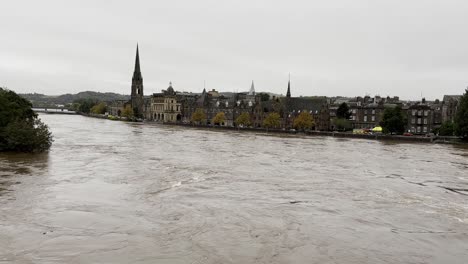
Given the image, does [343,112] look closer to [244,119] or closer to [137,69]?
[244,119]

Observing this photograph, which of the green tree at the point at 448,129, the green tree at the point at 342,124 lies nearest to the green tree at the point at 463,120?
the green tree at the point at 448,129

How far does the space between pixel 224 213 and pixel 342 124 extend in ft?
265

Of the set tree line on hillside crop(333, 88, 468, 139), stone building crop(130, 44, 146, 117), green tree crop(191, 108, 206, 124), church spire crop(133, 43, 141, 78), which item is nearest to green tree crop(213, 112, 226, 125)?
green tree crop(191, 108, 206, 124)

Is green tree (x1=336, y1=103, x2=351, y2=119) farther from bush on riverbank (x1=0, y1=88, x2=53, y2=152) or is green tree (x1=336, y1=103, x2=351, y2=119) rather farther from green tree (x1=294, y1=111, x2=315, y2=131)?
bush on riverbank (x1=0, y1=88, x2=53, y2=152)

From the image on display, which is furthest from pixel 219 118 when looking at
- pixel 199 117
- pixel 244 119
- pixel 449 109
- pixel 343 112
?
pixel 449 109

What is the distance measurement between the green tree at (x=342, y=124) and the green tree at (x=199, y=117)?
121ft

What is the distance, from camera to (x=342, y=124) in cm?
9719

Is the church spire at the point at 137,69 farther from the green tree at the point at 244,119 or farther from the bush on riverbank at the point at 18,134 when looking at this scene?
the bush on riverbank at the point at 18,134

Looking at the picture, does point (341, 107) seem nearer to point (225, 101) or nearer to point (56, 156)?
point (225, 101)

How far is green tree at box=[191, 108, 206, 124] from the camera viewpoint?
12094cm

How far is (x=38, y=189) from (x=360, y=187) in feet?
60.4

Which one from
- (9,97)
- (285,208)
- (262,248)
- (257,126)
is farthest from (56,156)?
(257,126)

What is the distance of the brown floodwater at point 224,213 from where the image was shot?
15039mm

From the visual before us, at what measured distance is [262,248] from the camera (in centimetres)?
1547
